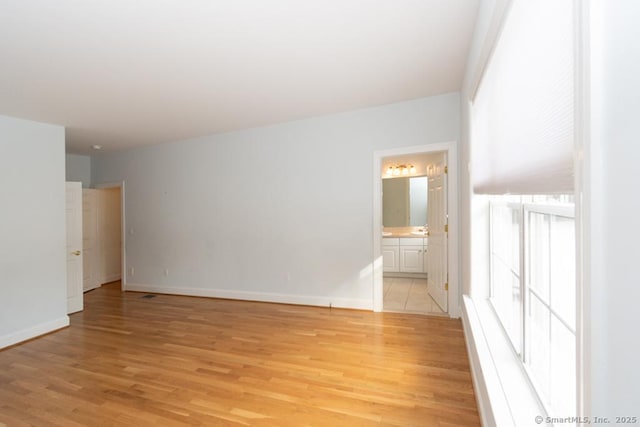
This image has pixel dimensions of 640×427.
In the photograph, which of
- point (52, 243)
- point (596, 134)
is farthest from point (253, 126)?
point (596, 134)

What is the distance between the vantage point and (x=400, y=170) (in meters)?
6.61

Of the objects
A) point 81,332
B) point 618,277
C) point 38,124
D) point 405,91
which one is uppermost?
point 405,91

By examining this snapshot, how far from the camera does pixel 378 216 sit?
3986 mm

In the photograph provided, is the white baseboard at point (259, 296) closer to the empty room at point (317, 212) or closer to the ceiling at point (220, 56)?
the empty room at point (317, 212)

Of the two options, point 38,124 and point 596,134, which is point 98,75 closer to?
point 38,124

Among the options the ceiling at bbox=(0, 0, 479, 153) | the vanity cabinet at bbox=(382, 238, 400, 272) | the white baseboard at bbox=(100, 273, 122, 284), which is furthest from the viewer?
the white baseboard at bbox=(100, 273, 122, 284)

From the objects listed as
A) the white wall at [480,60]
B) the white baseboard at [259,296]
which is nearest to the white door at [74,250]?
the white baseboard at [259,296]

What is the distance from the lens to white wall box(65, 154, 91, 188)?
5.89 meters

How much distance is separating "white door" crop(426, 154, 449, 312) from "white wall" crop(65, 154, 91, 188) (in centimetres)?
672

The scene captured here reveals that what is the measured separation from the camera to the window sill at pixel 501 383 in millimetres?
1267

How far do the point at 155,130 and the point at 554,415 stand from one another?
17.3ft

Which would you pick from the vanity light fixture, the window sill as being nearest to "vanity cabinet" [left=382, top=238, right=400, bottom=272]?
the vanity light fixture

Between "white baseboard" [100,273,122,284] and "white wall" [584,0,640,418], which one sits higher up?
"white wall" [584,0,640,418]

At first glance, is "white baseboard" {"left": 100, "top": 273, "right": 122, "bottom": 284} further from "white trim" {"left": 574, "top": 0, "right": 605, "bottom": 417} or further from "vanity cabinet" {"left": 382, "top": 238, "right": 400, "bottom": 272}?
"white trim" {"left": 574, "top": 0, "right": 605, "bottom": 417}
